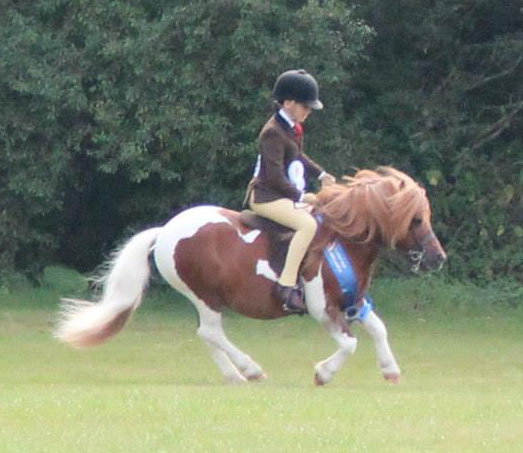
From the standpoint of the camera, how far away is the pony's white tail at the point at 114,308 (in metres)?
12.3

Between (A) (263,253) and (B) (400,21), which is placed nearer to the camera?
(A) (263,253)

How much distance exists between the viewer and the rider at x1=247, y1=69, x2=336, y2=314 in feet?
38.8

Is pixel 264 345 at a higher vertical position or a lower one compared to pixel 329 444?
lower

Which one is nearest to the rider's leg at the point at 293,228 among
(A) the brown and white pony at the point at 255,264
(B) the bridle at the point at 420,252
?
(A) the brown and white pony at the point at 255,264

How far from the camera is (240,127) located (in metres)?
19.7

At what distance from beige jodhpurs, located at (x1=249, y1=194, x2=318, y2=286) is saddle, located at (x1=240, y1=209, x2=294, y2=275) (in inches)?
5.0

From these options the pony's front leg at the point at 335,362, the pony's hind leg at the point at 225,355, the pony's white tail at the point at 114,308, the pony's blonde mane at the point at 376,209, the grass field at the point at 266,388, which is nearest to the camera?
the grass field at the point at 266,388

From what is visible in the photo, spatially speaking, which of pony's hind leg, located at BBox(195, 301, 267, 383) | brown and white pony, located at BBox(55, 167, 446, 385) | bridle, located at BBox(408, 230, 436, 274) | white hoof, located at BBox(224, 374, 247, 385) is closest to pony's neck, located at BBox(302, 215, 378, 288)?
brown and white pony, located at BBox(55, 167, 446, 385)

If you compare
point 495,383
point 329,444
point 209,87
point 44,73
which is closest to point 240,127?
point 209,87

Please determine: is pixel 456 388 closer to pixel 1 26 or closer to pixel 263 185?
pixel 263 185

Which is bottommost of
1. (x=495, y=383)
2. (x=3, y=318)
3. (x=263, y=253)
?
(x=3, y=318)

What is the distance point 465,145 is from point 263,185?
10.4m

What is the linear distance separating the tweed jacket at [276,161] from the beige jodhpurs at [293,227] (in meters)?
0.06

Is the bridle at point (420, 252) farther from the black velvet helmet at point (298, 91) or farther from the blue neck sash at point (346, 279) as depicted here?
the black velvet helmet at point (298, 91)
